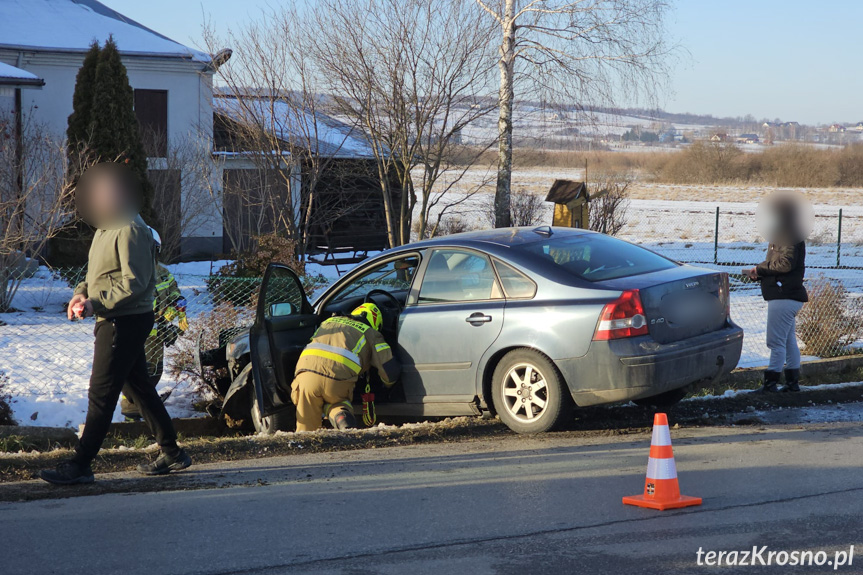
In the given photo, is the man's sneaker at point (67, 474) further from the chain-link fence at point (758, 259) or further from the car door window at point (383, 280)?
the chain-link fence at point (758, 259)

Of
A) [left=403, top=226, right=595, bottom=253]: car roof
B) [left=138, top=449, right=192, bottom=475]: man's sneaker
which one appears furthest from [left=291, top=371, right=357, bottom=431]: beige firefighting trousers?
[left=138, top=449, right=192, bottom=475]: man's sneaker

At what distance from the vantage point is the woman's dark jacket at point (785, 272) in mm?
8078

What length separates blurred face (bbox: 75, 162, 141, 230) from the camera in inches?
207

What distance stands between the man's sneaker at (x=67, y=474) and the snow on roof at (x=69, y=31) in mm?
17046

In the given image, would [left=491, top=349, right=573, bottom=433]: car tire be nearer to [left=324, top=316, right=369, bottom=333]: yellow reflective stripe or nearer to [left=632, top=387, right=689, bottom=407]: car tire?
[left=324, top=316, right=369, bottom=333]: yellow reflective stripe

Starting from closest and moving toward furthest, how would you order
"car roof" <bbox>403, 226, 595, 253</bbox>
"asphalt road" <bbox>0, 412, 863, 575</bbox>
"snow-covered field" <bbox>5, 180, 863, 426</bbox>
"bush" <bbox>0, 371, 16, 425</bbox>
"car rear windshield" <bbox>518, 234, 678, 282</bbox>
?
1. "asphalt road" <bbox>0, 412, 863, 575</bbox>
2. "car rear windshield" <bbox>518, 234, 678, 282</bbox>
3. "car roof" <bbox>403, 226, 595, 253</bbox>
4. "bush" <bbox>0, 371, 16, 425</bbox>
5. "snow-covered field" <bbox>5, 180, 863, 426</bbox>

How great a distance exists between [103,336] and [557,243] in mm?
3501

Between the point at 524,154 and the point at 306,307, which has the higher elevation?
the point at 524,154

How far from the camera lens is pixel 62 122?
21.2m

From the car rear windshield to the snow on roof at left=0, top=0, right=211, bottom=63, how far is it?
15794 millimetres

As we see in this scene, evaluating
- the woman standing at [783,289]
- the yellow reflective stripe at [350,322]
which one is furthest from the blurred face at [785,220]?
the yellow reflective stripe at [350,322]

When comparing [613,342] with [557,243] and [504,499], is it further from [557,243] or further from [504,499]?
[504,499]

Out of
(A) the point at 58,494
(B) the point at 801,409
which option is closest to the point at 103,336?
(A) the point at 58,494

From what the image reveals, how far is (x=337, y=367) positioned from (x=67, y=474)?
2160 mm
